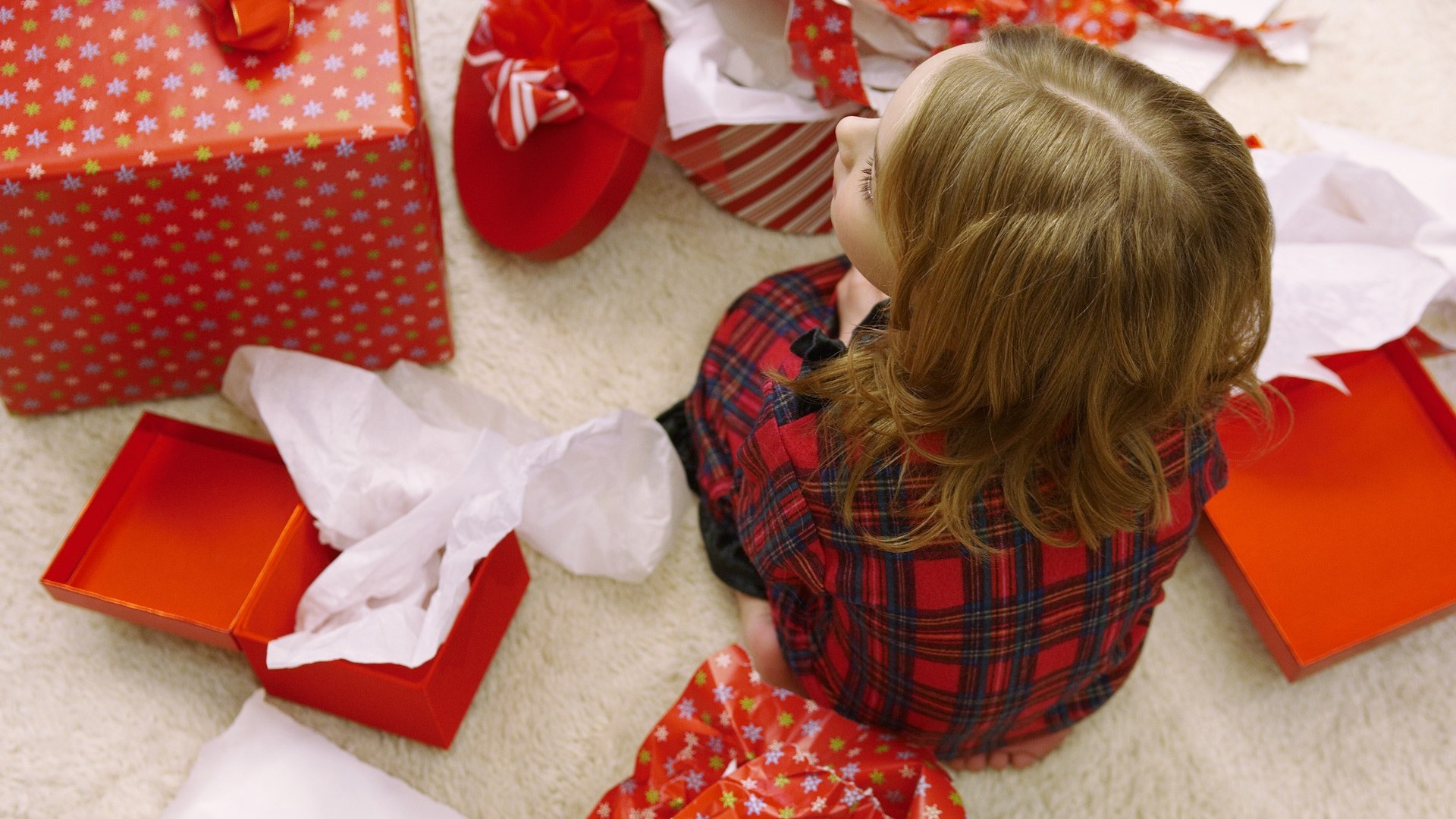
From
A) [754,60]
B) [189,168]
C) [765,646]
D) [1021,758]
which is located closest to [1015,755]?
[1021,758]

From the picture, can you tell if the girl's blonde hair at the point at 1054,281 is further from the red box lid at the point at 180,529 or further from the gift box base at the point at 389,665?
the red box lid at the point at 180,529

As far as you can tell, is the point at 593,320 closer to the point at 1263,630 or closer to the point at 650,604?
the point at 650,604

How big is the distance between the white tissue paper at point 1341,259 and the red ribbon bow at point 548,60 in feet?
1.93

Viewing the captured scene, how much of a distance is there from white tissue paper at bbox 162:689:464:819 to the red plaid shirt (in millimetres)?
326

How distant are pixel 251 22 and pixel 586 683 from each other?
1.82 ft

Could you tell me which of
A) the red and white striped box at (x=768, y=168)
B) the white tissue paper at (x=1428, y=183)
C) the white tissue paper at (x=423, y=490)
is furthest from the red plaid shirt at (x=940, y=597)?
the white tissue paper at (x=1428, y=183)

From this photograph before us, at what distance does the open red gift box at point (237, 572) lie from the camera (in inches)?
34.2

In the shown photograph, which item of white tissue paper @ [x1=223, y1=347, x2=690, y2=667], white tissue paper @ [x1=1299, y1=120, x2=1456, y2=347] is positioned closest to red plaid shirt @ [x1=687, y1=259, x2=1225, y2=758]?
white tissue paper @ [x1=223, y1=347, x2=690, y2=667]

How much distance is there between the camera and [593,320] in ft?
3.64

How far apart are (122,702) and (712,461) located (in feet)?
1.64

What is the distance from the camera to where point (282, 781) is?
2.96 feet

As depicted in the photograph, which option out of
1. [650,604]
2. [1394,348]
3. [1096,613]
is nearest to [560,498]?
[650,604]

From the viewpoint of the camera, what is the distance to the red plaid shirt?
75cm

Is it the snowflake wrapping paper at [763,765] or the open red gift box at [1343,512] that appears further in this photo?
the open red gift box at [1343,512]
